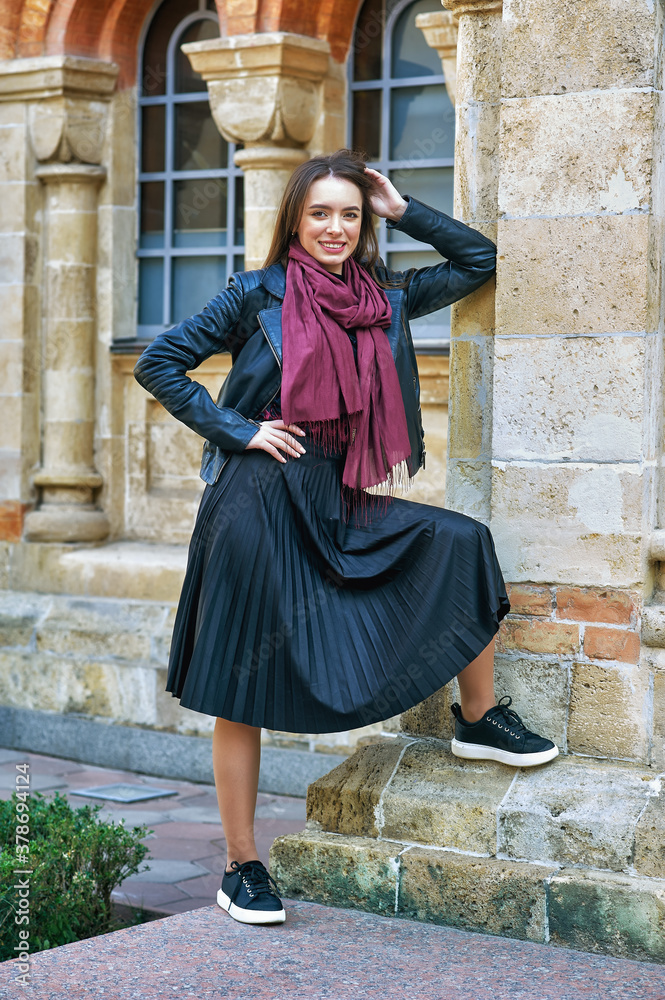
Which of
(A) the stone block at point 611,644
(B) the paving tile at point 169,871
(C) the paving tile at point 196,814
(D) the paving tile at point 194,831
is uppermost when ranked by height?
(A) the stone block at point 611,644

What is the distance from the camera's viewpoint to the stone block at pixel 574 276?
10.8 feet

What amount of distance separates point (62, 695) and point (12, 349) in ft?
5.84

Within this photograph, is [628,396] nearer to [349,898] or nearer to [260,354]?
[260,354]

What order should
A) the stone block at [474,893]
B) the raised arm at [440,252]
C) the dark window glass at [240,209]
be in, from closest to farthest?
the stone block at [474,893] → the raised arm at [440,252] → the dark window glass at [240,209]

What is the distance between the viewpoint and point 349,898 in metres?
3.43

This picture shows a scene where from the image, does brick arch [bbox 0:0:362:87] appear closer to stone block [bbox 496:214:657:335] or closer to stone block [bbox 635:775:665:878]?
stone block [bbox 496:214:657:335]

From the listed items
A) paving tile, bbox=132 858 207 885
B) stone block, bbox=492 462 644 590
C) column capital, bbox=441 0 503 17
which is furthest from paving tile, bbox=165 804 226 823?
column capital, bbox=441 0 503 17

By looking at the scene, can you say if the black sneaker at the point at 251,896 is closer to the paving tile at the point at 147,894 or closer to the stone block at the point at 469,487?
the paving tile at the point at 147,894

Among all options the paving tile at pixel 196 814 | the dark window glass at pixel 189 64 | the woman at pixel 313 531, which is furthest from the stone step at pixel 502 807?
the dark window glass at pixel 189 64

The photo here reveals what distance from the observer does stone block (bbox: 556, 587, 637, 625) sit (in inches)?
132

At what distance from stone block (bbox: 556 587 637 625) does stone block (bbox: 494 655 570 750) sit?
0.13 metres

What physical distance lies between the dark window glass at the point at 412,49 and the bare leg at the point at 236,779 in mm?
3688

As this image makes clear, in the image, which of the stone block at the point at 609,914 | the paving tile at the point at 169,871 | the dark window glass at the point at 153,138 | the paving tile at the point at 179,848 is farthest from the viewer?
the dark window glass at the point at 153,138

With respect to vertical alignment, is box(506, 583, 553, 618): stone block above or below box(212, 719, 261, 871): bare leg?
above
